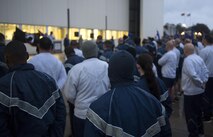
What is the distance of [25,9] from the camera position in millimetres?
33719

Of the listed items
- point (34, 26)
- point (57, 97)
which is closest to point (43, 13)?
point (34, 26)

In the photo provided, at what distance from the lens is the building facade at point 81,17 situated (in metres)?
33.1

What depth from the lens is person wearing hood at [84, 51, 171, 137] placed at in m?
3.09

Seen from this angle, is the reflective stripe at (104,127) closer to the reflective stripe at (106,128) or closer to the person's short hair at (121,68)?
the reflective stripe at (106,128)

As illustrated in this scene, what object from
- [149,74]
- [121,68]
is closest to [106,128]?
[121,68]

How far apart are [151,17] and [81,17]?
42.1 ft

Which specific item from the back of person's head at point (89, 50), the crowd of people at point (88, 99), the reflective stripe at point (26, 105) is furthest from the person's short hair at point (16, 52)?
the back of person's head at point (89, 50)

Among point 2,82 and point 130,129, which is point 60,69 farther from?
point 130,129

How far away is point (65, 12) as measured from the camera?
38469 millimetres

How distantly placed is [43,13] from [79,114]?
31.6m

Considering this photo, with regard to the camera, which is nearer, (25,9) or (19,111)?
(19,111)

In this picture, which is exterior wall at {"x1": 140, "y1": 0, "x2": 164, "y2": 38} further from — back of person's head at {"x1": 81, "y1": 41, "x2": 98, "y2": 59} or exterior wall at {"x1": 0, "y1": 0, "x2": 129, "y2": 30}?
back of person's head at {"x1": 81, "y1": 41, "x2": 98, "y2": 59}

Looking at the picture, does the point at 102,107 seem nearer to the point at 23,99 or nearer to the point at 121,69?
the point at 121,69

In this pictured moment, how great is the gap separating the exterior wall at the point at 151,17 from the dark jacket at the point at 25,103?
44566mm
